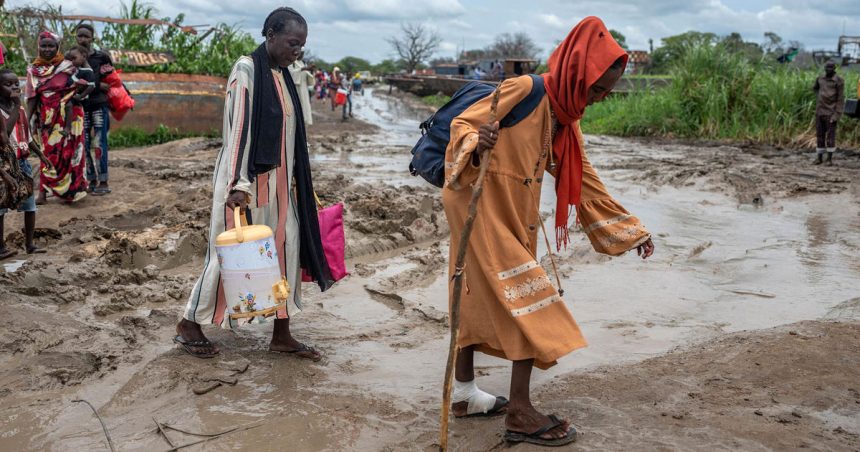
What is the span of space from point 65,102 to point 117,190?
3.82ft

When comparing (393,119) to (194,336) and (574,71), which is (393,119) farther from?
(574,71)

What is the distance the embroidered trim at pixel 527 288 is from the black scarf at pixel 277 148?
127cm

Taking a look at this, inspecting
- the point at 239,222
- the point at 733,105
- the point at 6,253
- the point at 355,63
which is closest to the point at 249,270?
the point at 239,222

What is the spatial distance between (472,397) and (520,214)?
2.52 feet

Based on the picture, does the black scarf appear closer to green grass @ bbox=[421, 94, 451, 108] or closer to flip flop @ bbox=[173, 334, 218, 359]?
flip flop @ bbox=[173, 334, 218, 359]

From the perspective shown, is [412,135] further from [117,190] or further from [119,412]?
[119,412]

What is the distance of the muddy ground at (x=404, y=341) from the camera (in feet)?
9.56

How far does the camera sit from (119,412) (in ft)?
10.0

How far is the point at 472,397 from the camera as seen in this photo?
9.89 feet

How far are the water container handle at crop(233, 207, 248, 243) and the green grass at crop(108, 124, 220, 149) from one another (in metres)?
9.02

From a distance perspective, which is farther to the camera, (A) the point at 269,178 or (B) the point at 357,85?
(B) the point at 357,85

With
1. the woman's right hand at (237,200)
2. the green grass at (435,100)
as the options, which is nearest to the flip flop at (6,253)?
the woman's right hand at (237,200)

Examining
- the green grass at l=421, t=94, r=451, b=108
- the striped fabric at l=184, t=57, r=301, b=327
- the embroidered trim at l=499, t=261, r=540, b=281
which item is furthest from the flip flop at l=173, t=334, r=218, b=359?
the green grass at l=421, t=94, r=451, b=108

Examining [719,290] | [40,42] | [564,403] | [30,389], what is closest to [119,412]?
[30,389]
